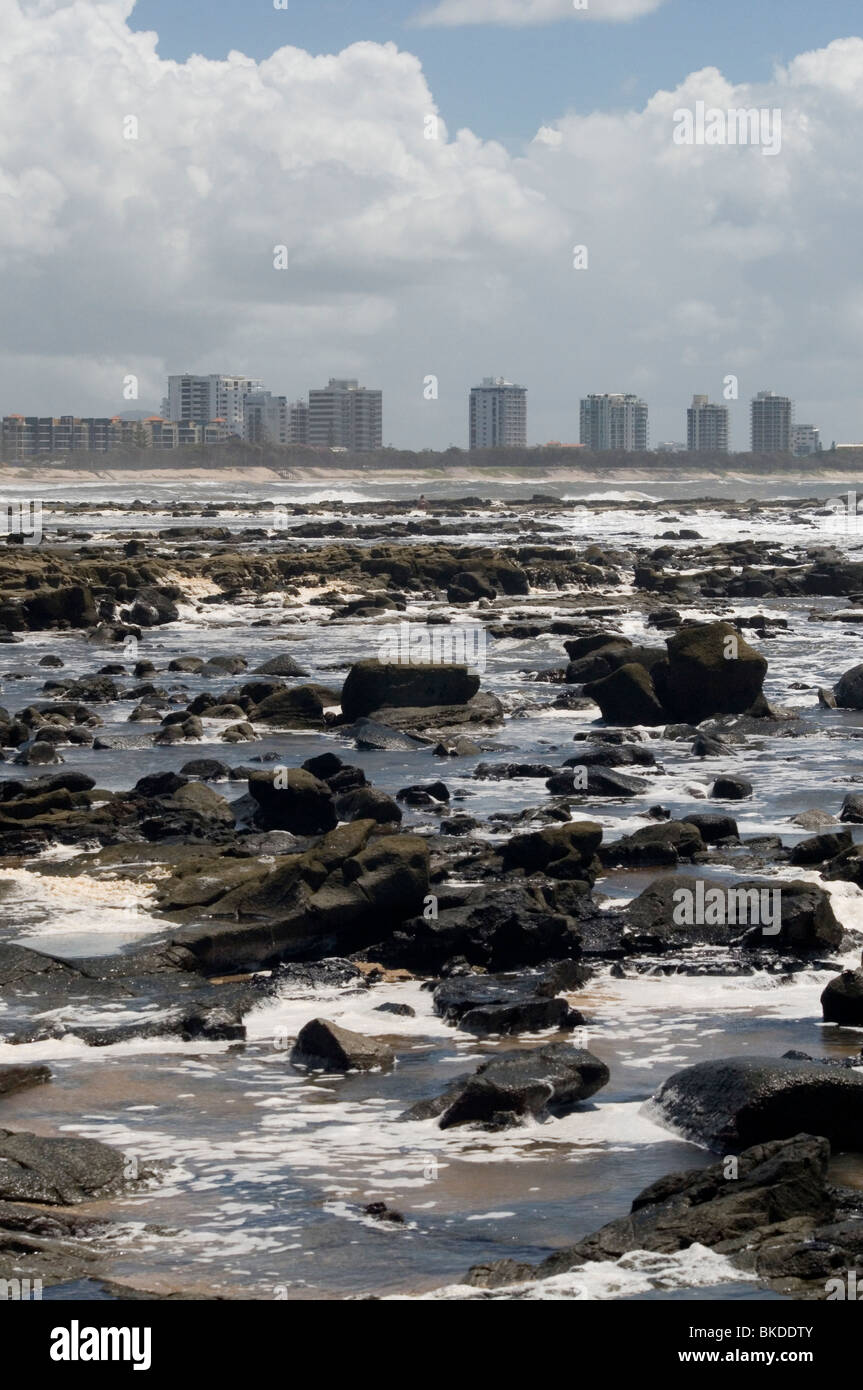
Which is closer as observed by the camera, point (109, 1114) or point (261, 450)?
point (109, 1114)

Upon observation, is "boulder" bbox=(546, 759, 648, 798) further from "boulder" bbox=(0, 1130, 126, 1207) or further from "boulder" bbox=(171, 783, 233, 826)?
"boulder" bbox=(0, 1130, 126, 1207)

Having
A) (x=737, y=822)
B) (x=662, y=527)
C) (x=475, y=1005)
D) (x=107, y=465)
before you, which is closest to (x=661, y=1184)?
(x=475, y=1005)

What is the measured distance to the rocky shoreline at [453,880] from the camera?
26.5 feet

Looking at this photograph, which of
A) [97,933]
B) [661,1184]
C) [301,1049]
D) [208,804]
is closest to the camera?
[661,1184]

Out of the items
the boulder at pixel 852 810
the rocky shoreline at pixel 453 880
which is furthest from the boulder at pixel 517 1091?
the boulder at pixel 852 810

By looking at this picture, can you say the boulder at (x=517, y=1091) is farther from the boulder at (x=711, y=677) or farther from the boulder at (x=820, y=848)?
the boulder at (x=711, y=677)

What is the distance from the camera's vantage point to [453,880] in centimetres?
1472

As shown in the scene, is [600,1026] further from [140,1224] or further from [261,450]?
[261,450]

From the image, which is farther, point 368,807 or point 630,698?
point 630,698

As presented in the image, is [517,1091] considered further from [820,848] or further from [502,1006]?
[820,848]

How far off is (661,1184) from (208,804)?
10.2 metres

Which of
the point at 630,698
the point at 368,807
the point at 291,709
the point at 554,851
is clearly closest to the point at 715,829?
the point at 554,851

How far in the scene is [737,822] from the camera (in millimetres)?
17719
